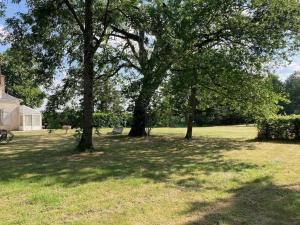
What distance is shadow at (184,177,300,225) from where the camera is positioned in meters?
6.73

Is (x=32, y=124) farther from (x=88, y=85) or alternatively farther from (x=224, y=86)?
(x=88, y=85)

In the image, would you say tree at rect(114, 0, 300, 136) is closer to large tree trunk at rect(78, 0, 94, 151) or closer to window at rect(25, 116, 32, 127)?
large tree trunk at rect(78, 0, 94, 151)

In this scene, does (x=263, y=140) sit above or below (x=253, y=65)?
below

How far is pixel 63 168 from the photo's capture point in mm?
12133

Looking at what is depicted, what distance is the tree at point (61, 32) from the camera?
651 inches

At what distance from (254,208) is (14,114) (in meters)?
39.1

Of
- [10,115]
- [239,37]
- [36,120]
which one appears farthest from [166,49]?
[36,120]

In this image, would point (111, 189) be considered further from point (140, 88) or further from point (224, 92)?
point (224, 92)

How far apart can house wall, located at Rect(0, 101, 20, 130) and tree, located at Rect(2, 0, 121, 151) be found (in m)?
24.8

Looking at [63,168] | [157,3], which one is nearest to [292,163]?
[63,168]

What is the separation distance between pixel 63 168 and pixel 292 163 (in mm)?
7350

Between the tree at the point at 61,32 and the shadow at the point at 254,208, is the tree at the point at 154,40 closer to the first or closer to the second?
the tree at the point at 61,32

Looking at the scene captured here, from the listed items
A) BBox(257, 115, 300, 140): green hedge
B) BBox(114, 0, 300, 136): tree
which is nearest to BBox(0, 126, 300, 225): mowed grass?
BBox(114, 0, 300, 136): tree

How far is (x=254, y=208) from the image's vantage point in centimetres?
754
